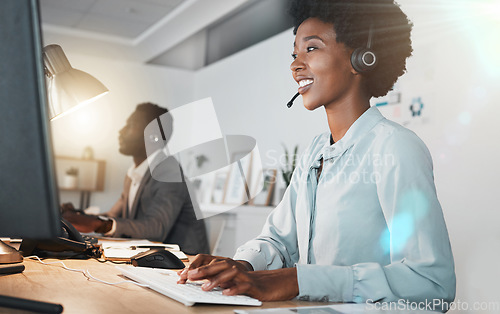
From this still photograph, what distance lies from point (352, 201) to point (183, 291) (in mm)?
470

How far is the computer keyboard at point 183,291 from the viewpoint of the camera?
0.83m

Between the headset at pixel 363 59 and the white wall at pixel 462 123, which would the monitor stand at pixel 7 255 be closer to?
the headset at pixel 363 59

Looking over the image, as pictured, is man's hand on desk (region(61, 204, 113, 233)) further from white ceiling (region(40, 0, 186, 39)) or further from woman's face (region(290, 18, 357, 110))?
white ceiling (region(40, 0, 186, 39))

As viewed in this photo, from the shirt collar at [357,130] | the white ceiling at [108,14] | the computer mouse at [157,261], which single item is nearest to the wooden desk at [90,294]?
the computer mouse at [157,261]

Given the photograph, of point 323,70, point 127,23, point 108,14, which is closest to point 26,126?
point 323,70

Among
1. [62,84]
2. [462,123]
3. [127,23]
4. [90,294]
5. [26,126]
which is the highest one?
[127,23]

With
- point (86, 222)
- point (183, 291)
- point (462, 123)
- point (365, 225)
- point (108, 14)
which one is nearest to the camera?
point (183, 291)

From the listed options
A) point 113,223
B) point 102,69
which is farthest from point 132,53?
point 113,223

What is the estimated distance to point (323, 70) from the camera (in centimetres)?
133

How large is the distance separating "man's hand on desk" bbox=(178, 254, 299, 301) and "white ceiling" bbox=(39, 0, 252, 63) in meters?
3.83

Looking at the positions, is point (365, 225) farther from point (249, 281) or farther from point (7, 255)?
point (7, 255)

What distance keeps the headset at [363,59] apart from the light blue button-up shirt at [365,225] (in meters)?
0.13

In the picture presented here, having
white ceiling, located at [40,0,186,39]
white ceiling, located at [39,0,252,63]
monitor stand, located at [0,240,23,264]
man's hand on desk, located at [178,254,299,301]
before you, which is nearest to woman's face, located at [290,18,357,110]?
man's hand on desk, located at [178,254,299,301]

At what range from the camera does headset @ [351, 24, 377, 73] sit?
4.23 feet
